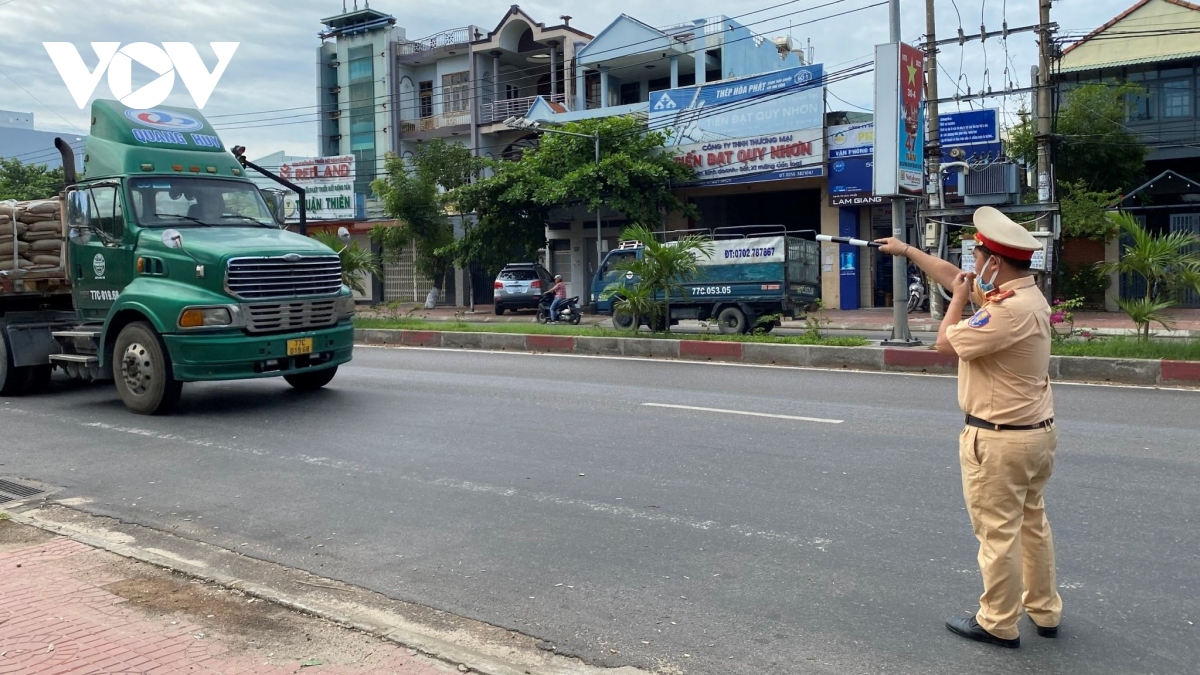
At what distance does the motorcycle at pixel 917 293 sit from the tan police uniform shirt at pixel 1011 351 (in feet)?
79.1

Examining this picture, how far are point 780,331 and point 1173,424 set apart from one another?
12.5 meters

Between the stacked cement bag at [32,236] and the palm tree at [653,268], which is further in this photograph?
the palm tree at [653,268]

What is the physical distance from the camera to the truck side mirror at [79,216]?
10188 millimetres

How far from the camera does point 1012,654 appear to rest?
12.7 feet

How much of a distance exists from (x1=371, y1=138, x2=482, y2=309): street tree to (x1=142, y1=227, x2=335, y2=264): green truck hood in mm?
23662

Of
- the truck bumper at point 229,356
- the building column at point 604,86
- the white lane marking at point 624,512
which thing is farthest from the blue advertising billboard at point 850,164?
the white lane marking at point 624,512

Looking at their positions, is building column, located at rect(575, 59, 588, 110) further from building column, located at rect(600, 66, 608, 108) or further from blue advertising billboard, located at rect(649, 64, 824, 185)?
blue advertising billboard, located at rect(649, 64, 824, 185)

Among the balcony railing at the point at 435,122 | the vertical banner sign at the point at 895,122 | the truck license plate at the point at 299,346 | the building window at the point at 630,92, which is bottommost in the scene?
the truck license plate at the point at 299,346

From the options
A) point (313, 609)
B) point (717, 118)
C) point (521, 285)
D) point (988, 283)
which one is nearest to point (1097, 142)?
point (717, 118)

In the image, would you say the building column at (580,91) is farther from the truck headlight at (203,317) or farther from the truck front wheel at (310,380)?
the truck headlight at (203,317)

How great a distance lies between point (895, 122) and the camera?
49.0 ft

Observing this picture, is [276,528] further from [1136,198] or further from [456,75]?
[456,75]

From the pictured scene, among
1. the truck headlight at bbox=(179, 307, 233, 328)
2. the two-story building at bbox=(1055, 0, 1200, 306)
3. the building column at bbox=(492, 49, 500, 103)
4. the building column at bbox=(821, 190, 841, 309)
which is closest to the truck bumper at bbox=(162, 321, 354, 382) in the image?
the truck headlight at bbox=(179, 307, 233, 328)

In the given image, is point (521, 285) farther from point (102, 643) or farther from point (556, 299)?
point (102, 643)
